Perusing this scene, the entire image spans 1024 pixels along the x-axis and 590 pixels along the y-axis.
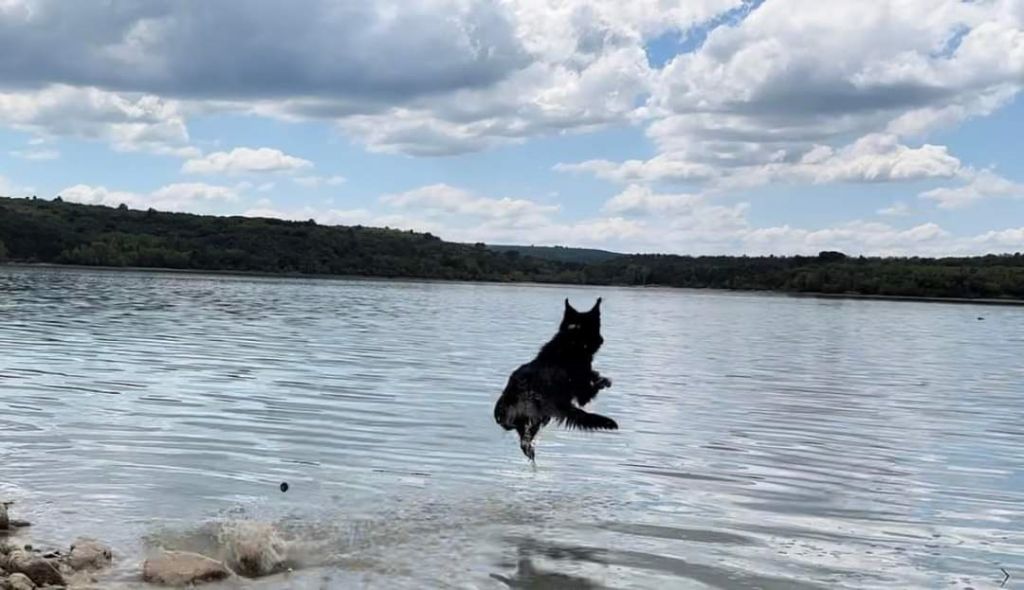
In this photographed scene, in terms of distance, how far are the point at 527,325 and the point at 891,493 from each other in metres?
33.4

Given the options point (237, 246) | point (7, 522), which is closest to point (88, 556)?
point (7, 522)

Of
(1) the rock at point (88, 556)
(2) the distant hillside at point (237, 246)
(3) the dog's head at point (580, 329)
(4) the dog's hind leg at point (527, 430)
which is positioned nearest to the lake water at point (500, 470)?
(1) the rock at point (88, 556)

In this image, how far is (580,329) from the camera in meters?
9.80

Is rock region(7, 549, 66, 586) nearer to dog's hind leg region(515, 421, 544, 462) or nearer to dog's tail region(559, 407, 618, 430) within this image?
dog's hind leg region(515, 421, 544, 462)

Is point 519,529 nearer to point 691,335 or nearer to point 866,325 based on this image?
point 691,335

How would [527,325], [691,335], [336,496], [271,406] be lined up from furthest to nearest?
[527,325]
[691,335]
[271,406]
[336,496]

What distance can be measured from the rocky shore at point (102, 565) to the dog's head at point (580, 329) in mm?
3429

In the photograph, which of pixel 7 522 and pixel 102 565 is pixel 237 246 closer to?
pixel 7 522

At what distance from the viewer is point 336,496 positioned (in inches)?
395

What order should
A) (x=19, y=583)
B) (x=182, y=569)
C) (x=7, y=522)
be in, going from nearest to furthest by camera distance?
(x=19, y=583) → (x=182, y=569) → (x=7, y=522)

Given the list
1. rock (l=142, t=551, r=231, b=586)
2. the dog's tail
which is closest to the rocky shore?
rock (l=142, t=551, r=231, b=586)

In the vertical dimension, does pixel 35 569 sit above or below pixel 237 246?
below

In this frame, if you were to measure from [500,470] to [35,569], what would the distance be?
230 inches

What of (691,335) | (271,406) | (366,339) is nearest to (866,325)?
(691,335)
